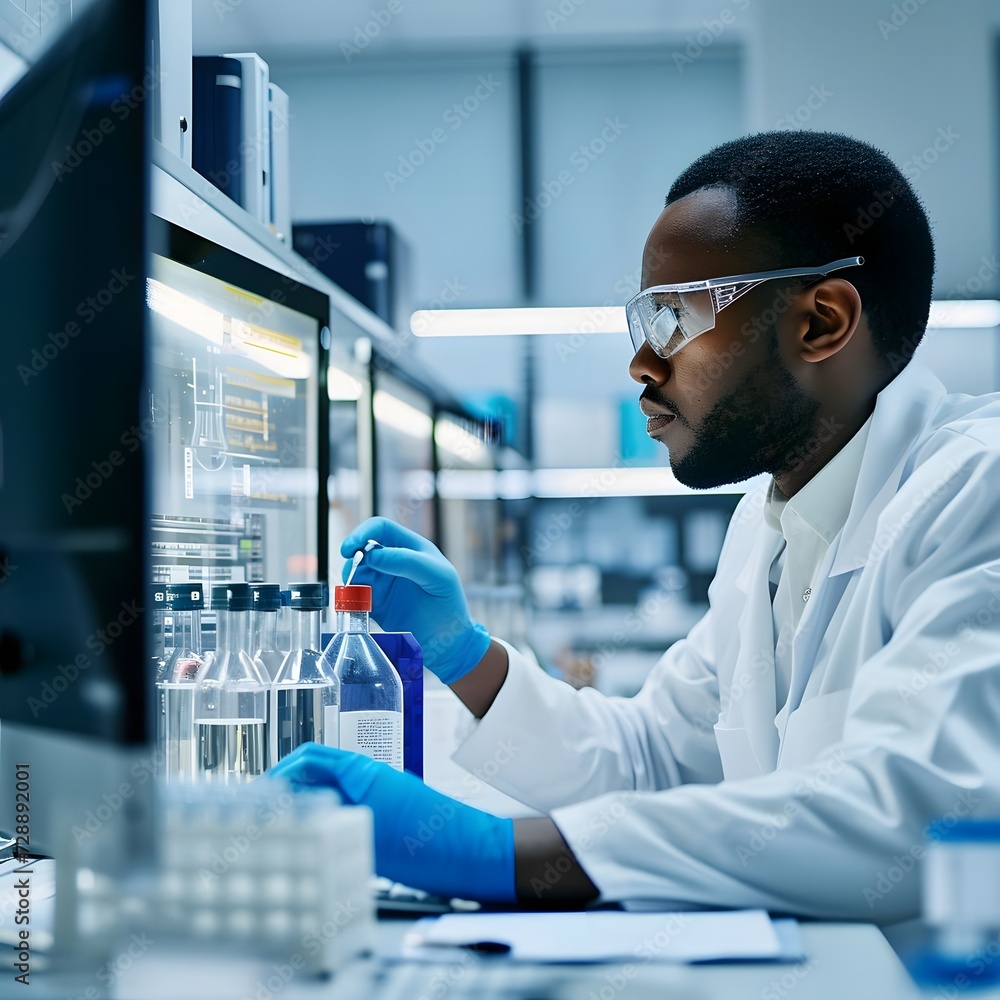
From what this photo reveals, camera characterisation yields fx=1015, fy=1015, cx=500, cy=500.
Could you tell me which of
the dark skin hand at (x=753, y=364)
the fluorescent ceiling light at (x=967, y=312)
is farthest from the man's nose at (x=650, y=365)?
the fluorescent ceiling light at (x=967, y=312)

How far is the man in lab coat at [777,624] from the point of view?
875 mm

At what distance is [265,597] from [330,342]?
0.97 m

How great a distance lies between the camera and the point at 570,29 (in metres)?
4.49

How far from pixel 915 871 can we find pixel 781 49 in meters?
3.48

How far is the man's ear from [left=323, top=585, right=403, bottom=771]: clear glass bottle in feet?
2.26

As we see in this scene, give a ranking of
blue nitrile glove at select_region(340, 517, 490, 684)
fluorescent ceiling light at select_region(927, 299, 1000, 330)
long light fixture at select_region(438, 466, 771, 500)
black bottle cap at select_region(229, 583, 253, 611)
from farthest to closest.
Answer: long light fixture at select_region(438, 466, 771, 500) → fluorescent ceiling light at select_region(927, 299, 1000, 330) → blue nitrile glove at select_region(340, 517, 490, 684) → black bottle cap at select_region(229, 583, 253, 611)

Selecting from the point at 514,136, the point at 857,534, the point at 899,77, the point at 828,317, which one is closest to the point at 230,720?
the point at 857,534

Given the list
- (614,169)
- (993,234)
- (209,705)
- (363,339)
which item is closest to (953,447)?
(209,705)

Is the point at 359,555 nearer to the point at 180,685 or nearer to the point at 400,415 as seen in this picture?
the point at 180,685

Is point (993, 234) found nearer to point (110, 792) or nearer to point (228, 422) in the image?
point (228, 422)

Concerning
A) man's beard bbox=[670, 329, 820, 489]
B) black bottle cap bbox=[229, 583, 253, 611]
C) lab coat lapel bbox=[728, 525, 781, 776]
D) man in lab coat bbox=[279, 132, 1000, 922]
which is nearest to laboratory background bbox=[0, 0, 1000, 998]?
black bottle cap bbox=[229, 583, 253, 611]

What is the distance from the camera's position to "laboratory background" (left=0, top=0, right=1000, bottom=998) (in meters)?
0.66

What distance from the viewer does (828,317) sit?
1.38 meters

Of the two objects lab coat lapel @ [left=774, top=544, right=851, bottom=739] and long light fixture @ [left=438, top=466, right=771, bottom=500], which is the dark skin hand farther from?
long light fixture @ [left=438, top=466, right=771, bottom=500]
